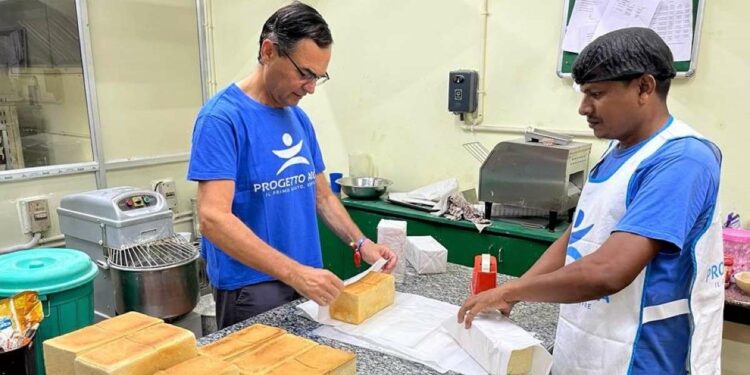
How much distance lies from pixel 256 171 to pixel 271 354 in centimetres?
57

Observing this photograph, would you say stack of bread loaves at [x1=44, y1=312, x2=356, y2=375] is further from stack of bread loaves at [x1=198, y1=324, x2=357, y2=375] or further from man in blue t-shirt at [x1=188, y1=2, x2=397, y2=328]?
man in blue t-shirt at [x1=188, y1=2, x2=397, y2=328]

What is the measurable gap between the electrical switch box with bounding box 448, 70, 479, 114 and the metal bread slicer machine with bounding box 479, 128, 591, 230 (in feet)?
1.66

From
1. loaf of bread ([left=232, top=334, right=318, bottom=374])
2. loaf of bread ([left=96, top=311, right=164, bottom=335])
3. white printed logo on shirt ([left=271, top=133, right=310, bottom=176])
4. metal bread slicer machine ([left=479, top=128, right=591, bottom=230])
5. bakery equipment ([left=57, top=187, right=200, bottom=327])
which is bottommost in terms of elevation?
bakery equipment ([left=57, top=187, right=200, bottom=327])

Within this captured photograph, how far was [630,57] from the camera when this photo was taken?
1.07 m

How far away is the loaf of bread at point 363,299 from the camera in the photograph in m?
1.39

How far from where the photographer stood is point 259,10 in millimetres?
3807

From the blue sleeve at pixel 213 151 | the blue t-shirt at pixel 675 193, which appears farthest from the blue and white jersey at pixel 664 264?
the blue sleeve at pixel 213 151

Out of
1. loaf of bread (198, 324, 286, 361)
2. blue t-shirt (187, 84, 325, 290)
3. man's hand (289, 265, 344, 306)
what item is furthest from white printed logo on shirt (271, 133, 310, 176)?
loaf of bread (198, 324, 286, 361)

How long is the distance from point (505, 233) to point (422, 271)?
815 mm

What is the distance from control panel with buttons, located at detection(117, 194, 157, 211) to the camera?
8.54 feet

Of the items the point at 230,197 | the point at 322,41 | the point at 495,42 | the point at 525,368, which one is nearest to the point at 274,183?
the point at 230,197

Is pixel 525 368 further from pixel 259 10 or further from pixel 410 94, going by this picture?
pixel 259 10

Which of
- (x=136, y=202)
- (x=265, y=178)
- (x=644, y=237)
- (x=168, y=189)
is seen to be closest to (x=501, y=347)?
(x=644, y=237)

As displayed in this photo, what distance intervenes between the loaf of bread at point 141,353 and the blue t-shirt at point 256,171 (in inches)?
17.9
